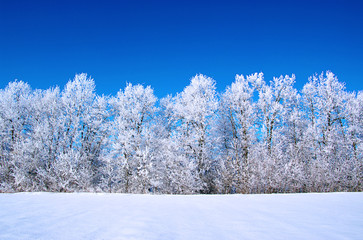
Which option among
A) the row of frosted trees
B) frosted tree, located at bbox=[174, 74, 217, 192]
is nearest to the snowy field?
the row of frosted trees

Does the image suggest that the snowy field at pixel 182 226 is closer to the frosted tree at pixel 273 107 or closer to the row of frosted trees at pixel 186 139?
the row of frosted trees at pixel 186 139

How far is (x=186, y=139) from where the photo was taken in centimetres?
1330

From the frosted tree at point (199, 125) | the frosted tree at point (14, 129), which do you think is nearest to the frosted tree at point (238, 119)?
the frosted tree at point (199, 125)

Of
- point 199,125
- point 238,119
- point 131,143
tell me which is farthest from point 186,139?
point 238,119

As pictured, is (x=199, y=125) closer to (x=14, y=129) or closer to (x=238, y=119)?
(x=238, y=119)

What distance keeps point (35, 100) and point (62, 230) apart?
57.4 ft

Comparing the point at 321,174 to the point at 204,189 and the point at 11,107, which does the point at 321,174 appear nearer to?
the point at 204,189

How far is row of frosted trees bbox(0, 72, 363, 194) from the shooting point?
11391mm

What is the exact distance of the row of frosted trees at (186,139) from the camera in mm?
11391

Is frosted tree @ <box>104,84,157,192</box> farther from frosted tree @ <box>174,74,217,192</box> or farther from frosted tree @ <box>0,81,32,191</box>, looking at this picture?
frosted tree @ <box>0,81,32,191</box>

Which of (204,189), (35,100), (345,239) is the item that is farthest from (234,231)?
(35,100)

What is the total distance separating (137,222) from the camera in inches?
93.7

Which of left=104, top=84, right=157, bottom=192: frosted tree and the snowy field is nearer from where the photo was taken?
the snowy field

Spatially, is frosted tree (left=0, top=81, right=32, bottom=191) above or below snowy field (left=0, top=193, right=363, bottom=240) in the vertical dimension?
above
